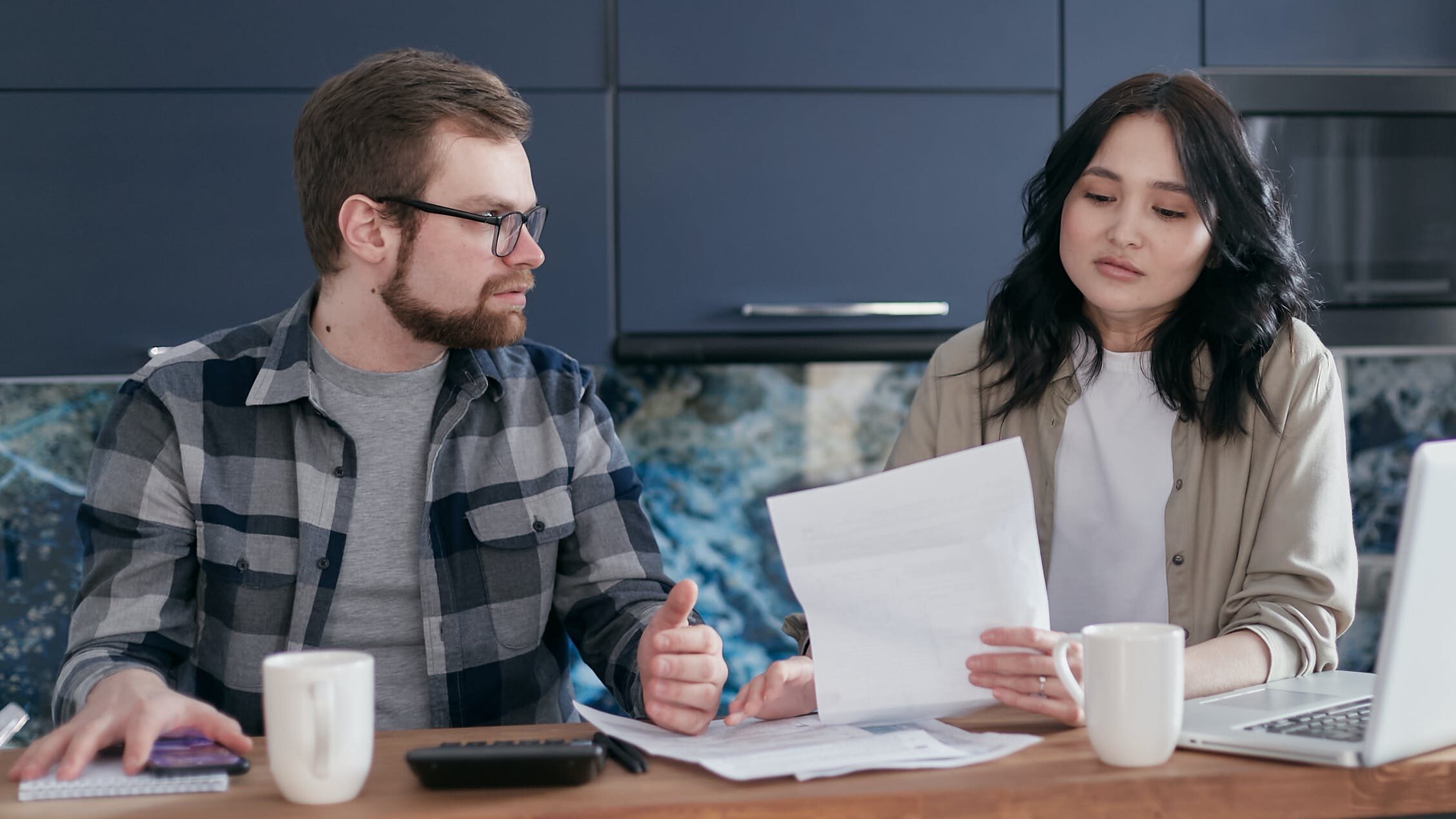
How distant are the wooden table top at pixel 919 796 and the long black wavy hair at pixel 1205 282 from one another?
57 cm

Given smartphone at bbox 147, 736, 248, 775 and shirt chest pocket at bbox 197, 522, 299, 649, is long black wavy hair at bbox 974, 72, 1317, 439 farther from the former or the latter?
smartphone at bbox 147, 736, 248, 775

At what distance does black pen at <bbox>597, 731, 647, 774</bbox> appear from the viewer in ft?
3.10

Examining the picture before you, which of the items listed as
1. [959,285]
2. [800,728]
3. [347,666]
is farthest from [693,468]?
[347,666]

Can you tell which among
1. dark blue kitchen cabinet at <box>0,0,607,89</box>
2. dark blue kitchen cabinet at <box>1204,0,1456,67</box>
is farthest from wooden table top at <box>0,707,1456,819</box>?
dark blue kitchen cabinet at <box>1204,0,1456,67</box>

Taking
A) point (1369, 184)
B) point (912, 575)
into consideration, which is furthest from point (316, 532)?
point (1369, 184)

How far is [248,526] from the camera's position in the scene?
140 centimetres

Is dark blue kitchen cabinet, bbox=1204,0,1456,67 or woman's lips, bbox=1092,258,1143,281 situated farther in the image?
dark blue kitchen cabinet, bbox=1204,0,1456,67

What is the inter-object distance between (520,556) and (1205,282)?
2.87 ft

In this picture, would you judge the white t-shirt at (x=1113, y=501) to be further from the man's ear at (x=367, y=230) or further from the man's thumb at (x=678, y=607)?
the man's ear at (x=367, y=230)

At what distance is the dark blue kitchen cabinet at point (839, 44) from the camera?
2035 mm

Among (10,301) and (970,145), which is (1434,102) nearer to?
(970,145)

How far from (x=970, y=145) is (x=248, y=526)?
1301 mm

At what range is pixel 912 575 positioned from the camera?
3.32 feet

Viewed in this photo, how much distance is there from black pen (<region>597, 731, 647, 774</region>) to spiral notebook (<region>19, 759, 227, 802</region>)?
0.91 feet
